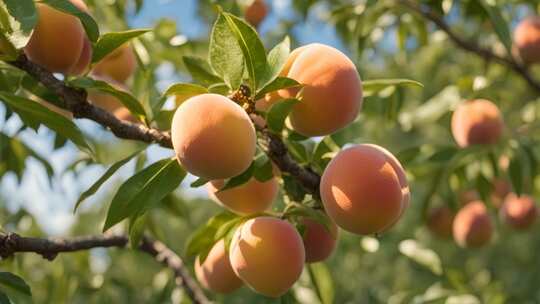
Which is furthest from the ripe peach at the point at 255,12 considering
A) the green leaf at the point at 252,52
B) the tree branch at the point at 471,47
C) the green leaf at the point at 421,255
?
the green leaf at the point at 252,52

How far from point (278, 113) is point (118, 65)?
0.66 metres

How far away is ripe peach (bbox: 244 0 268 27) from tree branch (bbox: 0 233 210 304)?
0.72m

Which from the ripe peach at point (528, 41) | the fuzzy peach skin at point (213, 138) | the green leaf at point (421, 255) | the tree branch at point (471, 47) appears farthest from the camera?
the ripe peach at point (528, 41)

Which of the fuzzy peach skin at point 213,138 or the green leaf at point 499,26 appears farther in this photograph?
the green leaf at point 499,26

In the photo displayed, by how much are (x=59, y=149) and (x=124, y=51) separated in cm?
27

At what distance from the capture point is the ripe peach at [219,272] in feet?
4.16

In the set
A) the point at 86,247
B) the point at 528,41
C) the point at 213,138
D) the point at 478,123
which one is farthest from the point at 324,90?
the point at 528,41

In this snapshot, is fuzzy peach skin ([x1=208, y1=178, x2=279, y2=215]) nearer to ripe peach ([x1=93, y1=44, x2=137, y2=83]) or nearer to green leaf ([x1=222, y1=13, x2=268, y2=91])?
green leaf ([x1=222, y1=13, x2=268, y2=91])

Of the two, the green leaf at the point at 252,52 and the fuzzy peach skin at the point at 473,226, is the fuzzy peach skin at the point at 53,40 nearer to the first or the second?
the green leaf at the point at 252,52

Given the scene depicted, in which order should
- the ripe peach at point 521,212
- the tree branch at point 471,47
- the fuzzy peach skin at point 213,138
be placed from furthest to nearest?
the ripe peach at point 521,212, the tree branch at point 471,47, the fuzzy peach skin at point 213,138

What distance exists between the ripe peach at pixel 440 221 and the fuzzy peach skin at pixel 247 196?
153 cm

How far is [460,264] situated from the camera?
5059 mm

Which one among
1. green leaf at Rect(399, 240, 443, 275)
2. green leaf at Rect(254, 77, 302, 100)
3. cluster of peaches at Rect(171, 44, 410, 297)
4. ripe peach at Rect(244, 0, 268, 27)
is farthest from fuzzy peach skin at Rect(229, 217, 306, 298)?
ripe peach at Rect(244, 0, 268, 27)

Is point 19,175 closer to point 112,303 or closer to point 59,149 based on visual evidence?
point 59,149
